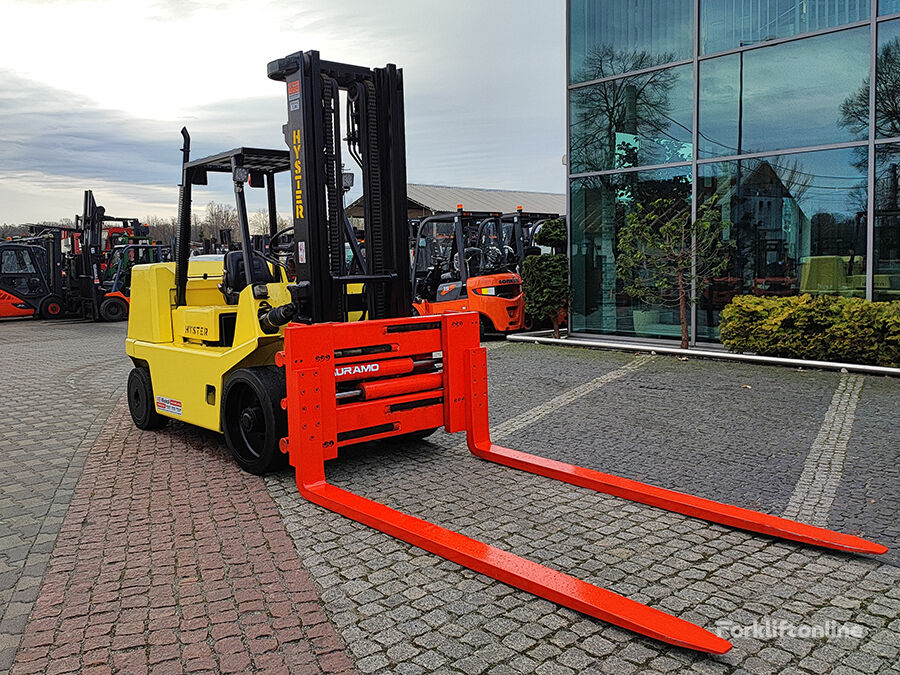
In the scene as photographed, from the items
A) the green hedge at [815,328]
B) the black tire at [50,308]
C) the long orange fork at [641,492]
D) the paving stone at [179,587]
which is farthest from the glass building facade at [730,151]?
the black tire at [50,308]

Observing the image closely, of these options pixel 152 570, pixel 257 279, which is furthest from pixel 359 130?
pixel 152 570

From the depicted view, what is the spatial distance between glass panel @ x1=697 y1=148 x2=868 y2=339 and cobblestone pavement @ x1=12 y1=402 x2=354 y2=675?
916cm

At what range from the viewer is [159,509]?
529 centimetres

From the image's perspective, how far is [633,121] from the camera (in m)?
13.9

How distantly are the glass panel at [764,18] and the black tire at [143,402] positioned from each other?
33.9 feet

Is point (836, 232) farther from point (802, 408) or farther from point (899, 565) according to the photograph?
point (899, 565)

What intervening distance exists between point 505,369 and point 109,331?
12826mm

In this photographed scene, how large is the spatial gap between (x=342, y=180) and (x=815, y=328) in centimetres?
761

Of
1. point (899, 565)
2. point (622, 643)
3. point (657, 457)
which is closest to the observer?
point (622, 643)

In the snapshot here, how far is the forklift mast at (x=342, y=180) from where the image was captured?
Answer: 5980mm

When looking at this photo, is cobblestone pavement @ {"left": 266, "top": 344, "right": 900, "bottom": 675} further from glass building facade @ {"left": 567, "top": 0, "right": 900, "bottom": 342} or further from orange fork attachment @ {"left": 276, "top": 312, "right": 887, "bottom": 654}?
glass building facade @ {"left": 567, "top": 0, "right": 900, "bottom": 342}

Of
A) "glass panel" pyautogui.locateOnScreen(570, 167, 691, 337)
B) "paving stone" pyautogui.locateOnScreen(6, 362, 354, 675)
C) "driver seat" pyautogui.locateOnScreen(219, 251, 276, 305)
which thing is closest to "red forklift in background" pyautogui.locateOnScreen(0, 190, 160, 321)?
"glass panel" pyautogui.locateOnScreen(570, 167, 691, 337)

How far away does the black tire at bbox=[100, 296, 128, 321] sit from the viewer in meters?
23.1

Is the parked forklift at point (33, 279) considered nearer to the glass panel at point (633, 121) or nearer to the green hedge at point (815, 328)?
the glass panel at point (633, 121)
